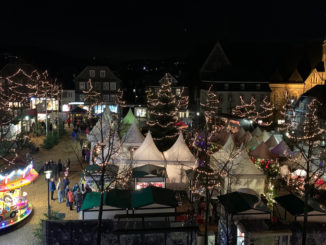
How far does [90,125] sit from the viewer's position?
114ft

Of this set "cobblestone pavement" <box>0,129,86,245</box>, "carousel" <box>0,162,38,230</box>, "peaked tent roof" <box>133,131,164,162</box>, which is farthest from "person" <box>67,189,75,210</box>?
"peaked tent roof" <box>133,131,164,162</box>

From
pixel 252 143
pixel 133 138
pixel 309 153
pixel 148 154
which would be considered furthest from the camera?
pixel 252 143

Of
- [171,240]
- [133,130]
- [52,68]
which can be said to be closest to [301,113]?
[133,130]

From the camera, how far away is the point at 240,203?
10.2 metres

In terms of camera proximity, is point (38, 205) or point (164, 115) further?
point (164, 115)

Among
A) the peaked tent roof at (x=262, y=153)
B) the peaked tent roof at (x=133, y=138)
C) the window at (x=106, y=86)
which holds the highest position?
the window at (x=106, y=86)

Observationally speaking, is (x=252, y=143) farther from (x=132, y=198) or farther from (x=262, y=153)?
(x=132, y=198)

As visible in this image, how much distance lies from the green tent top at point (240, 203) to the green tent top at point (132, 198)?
1.81m

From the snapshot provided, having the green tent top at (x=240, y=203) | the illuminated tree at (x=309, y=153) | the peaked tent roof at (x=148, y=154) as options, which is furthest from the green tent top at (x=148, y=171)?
the illuminated tree at (x=309, y=153)

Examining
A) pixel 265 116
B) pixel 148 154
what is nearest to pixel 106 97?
pixel 265 116

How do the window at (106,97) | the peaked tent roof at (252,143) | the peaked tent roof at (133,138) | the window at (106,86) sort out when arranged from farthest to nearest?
the window at (106,97)
the window at (106,86)
the peaked tent roof at (252,143)
the peaked tent roof at (133,138)

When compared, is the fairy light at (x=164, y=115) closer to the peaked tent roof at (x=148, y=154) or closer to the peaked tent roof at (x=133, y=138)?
the peaked tent roof at (x=133, y=138)

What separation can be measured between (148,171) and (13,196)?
5799 millimetres

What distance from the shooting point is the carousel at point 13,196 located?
11594 mm
